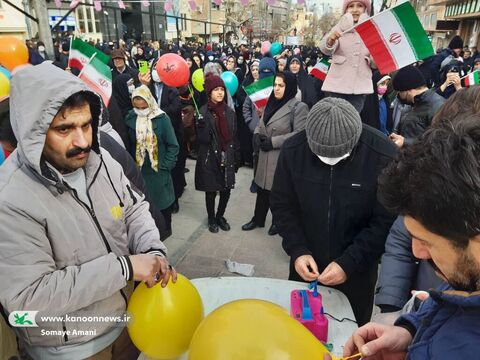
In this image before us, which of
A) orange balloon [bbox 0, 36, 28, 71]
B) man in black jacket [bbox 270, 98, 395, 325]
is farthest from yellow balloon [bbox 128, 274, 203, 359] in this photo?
orange balloon [bbox 0, 36, 28, 71]

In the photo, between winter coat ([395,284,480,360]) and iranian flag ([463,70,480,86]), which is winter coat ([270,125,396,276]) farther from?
iranian flag ([463,70,480,86])

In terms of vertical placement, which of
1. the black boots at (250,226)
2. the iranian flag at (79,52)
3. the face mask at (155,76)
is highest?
the iranian flag at (79,52)

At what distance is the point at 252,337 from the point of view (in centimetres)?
103

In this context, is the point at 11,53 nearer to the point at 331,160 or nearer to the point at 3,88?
the point at 3,88

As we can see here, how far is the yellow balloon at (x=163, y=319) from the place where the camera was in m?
1.34

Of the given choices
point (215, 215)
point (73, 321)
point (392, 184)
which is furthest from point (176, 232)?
point (392, 184)

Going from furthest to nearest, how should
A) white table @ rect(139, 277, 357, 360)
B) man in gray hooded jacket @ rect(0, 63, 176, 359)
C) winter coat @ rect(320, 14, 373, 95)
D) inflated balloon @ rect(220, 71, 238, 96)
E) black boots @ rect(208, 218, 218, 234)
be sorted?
inflated balloon @ rect(220, 71, 238, 96)
black boots @ rect(208, 218, 218, 234)
winter coat @ rect(320, 14, 373, 95)
white table @ rect(139, 277, 357, 360)
man in gray hooded jacket @ rect(0, 63, 176, 359)

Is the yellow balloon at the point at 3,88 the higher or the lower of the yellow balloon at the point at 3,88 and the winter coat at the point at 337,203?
the higher

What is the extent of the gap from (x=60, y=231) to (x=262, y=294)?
0.99m

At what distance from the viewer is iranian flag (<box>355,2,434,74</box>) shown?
10.2ft

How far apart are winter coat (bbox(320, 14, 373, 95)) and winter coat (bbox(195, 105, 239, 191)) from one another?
1269 mm

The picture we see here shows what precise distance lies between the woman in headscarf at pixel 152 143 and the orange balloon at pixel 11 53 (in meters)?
2.48

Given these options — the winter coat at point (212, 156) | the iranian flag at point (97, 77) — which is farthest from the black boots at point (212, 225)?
the iranian flag at point (97, 77)

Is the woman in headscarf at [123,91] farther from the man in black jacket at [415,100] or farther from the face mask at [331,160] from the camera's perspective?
the face mask at [331,160]
